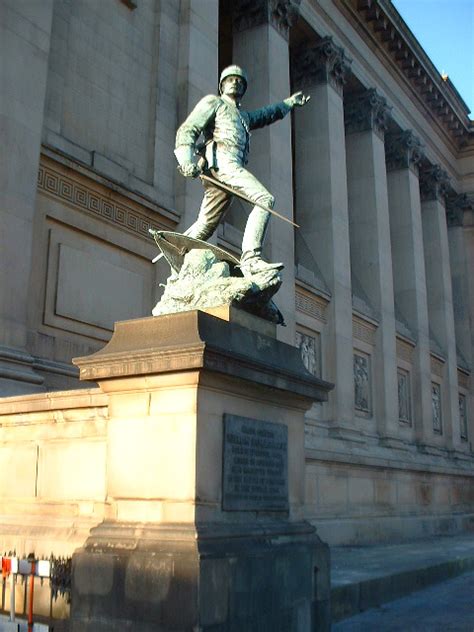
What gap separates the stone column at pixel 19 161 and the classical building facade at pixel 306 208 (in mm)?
34

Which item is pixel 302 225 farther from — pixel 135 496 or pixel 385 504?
pixel 135 496

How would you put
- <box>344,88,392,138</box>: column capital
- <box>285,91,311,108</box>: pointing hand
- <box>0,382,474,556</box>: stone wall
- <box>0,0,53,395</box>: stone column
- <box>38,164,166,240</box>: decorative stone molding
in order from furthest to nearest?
<box>344,88,392,138</box>: column capital < <box>38,164,166,240</box>: decorative stone molding < <box>0,0,53,395</box>: stone column < <box>285,91,311,108</box>: pointing hand < <box>0,382,474,556</box>: stone wall

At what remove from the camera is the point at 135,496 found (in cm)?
673

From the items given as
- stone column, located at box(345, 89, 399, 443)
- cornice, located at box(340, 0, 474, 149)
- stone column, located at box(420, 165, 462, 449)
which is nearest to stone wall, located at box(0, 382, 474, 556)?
stone column, located at box(345, 89, 399, 443)

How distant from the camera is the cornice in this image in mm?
26453

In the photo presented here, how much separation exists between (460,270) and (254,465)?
2990 centimetres

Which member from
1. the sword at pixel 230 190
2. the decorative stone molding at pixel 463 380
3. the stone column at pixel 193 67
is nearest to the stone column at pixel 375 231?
the decorative stone molding at pixel 463 380

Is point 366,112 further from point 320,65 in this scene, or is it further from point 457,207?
point 457,207

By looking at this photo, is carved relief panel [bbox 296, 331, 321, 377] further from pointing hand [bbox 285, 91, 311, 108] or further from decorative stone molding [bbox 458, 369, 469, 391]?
decorative stone molding [bbox 458, 369, 469, 391]

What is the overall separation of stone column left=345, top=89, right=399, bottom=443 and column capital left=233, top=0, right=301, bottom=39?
6130 millimetres

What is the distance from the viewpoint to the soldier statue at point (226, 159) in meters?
7.96

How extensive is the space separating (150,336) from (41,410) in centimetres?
195

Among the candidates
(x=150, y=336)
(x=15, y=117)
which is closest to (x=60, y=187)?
(x=15, y=117)

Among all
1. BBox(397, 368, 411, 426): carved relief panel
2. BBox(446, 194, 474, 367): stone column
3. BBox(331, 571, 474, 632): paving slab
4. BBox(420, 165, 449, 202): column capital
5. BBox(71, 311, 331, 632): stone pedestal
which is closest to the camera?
BBox(71, 311, 331, 632): stone pedestal
